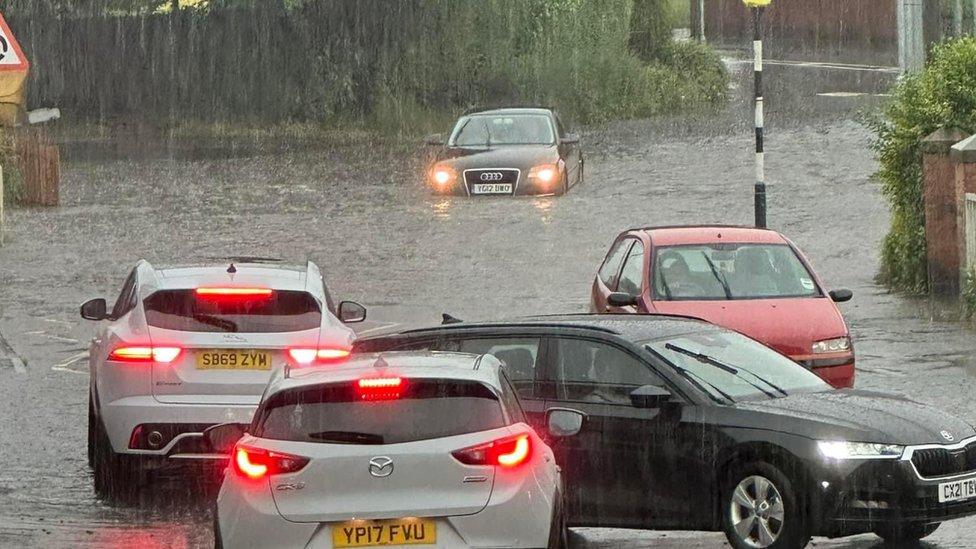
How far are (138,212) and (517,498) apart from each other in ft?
84.5

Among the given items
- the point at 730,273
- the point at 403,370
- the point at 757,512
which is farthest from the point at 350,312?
the point at 403,370

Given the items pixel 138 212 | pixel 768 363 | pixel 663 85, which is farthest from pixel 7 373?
pixel 663 85

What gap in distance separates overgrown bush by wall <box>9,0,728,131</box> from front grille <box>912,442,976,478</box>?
122ft

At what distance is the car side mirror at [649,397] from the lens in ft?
36.9

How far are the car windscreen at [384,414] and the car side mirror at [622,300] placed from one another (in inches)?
305

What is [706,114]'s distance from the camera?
50.0m

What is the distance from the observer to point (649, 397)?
37.0ft

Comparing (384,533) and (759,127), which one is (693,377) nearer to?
(384,533)

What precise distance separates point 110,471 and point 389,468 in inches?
199

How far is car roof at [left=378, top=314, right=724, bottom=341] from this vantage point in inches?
470

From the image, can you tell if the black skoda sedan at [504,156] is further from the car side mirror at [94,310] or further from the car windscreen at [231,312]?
the car windscreen at [231,312]

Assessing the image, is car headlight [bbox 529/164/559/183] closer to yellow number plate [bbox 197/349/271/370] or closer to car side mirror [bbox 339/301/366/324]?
car side mirror [bbox 339/301/366/324]

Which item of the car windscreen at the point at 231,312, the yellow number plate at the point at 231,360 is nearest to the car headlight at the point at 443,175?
the car windscreen at the point at 231,312

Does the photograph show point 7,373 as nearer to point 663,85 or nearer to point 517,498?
point 517,498
